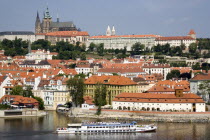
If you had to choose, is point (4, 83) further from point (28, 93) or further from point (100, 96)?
point (100, 96)

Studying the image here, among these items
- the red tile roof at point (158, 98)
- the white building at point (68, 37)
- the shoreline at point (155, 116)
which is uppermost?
the white building at point (68, 37)

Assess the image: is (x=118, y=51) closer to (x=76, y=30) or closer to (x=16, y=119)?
(x=76, y=30)

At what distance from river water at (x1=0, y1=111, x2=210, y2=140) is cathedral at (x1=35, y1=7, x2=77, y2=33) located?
3989 inches

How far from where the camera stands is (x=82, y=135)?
4375cm

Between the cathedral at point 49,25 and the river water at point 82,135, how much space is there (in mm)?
101311

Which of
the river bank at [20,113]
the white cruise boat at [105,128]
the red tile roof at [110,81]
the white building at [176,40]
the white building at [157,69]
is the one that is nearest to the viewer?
the white cruise boat at [105,128]

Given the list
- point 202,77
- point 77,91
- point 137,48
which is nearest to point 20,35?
point 137,48

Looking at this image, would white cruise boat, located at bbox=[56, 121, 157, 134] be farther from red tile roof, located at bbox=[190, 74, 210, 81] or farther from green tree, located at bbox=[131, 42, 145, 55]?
green tree, located at bbox=[131, 42, 145, 55]

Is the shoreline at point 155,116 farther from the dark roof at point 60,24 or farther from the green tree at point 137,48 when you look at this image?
the dark roof at point 60,24

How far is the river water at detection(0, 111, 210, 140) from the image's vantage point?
41.7 meters

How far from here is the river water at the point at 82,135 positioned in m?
41.7

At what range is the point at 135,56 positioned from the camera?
11269cm

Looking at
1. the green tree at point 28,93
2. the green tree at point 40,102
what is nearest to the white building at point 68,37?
the green tree at point 28,93

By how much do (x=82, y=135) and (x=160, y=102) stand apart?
9.16m
